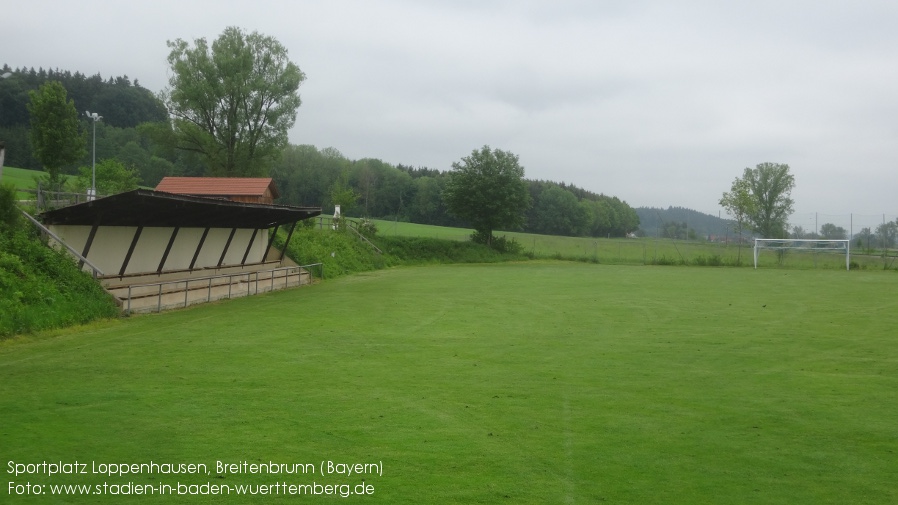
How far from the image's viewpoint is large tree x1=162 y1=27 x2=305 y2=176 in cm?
→ 4862

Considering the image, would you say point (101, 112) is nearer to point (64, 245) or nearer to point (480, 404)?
point (64, 245)

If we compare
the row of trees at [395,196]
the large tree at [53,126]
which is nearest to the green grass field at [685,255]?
the row of trees at [395,196]

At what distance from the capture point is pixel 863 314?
20.3m

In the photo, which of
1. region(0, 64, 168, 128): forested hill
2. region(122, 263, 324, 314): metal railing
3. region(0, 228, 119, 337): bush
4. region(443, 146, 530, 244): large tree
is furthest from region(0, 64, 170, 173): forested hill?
region(0, 228, 119, 337): bush

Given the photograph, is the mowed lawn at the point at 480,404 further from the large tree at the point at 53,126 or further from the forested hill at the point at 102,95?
the forested hill at the point at 102,95

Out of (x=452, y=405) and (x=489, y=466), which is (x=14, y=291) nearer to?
(x=452, y=405)

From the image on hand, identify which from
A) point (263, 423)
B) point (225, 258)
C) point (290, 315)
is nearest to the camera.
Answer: point (263, 423)

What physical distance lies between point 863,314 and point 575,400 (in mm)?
14056

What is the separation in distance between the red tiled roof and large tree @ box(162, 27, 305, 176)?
43.1ft

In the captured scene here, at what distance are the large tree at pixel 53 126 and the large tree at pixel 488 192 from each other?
30.4 metres

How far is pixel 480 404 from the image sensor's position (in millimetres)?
9820

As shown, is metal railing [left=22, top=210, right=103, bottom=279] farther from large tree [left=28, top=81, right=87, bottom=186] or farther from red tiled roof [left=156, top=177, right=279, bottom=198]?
red tiled roof [left=156, top=177, right=279, bottom=198]

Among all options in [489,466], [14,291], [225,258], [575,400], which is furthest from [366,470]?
[225,258]

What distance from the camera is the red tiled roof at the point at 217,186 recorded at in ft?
118
